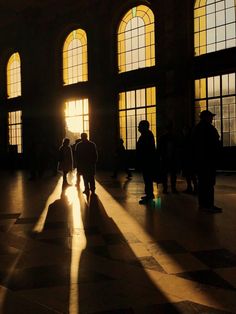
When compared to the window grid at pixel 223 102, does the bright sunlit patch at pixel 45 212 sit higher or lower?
lower

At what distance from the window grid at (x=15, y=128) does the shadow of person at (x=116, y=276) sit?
21.0m

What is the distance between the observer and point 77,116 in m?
22.2

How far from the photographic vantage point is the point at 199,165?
23.9 feet

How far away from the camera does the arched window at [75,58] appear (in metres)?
22.0

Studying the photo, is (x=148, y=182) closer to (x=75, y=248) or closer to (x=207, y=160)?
(x=207, y=160)

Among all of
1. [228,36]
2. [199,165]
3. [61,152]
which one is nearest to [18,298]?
[199,165]

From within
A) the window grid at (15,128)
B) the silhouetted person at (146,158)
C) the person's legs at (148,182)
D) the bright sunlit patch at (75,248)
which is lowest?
the bright sunlit patch at (75,248)

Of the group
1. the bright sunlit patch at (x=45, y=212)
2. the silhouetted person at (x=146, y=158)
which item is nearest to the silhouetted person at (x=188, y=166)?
the silhouetted person at (x=146, y=158)

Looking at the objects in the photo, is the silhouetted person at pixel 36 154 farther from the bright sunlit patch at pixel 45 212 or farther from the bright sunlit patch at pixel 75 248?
the bright sunlit patch at pixel 75 248

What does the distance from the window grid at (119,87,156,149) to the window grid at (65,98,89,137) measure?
2284 mm

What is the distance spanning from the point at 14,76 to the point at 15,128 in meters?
3.30

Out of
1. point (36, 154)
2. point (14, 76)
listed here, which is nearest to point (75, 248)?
point (36, 154)

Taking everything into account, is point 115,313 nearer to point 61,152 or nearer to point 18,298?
point 18,298

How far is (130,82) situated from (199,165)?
1300 cm
